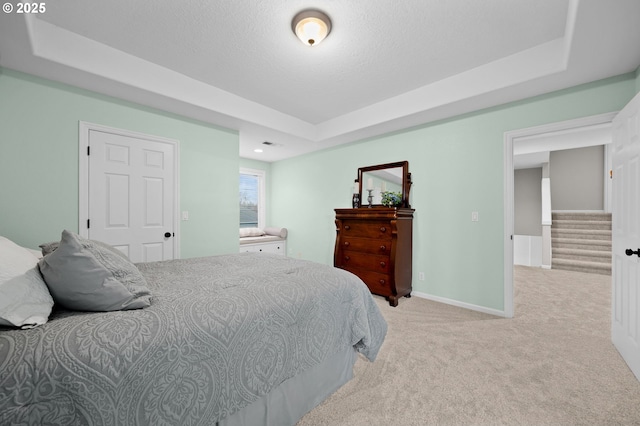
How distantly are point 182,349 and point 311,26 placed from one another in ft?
7.27

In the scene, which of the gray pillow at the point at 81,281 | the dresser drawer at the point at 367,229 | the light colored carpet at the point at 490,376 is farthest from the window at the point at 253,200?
the gray pillow at the point at 81,281

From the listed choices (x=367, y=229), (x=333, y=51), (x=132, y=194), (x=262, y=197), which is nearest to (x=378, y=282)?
(x=367, y=229)

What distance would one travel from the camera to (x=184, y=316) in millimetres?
1046

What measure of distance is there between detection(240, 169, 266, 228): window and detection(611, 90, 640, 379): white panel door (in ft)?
17.5

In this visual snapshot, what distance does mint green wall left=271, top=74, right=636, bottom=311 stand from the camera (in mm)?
2594

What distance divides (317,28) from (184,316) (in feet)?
6.98

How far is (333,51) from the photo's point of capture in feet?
7.91

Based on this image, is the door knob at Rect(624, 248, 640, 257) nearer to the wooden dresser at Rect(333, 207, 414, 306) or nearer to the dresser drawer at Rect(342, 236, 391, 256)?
the wooden dresser at Rect(333, 207, 414, 306)

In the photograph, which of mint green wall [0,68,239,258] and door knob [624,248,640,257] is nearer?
door knob [624,248,640,257]

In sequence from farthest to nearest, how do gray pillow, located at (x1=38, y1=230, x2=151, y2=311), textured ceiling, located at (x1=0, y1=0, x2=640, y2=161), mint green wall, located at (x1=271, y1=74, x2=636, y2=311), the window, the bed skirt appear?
the window < mint green wall, located at (x1=271, y1=74, x2=636, y2=311) < textured ceiling, located at (x1=0, y1=0, x2=640, y2=161) < the bed skirt < gray pillow, located at (x1=38, y1=230, x2=151, y2=311)

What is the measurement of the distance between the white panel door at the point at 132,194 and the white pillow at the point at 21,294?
1952 mm

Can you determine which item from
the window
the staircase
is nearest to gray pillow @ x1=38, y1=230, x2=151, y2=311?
the window

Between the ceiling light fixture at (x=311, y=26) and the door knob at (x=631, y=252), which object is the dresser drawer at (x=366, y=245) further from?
the ceiling light fixture at (x=311, y=26)

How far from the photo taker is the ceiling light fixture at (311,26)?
1.95 meters
